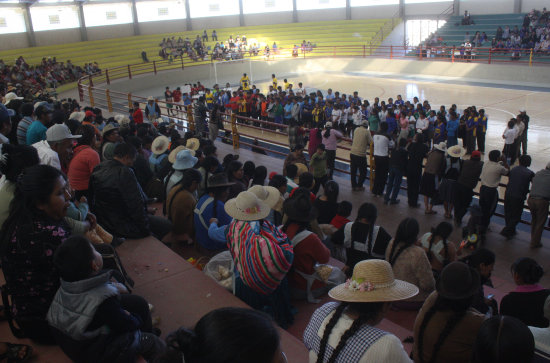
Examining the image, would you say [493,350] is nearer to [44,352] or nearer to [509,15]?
[44,352]

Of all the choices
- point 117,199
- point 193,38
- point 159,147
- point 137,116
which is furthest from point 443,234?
point 193,38

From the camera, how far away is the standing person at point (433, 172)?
7570 mm

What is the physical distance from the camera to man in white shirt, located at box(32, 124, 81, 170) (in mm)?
4699

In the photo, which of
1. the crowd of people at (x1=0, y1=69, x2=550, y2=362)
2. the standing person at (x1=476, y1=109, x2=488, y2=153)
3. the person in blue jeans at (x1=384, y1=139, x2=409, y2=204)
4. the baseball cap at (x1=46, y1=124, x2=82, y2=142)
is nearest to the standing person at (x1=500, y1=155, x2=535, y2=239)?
the crowd of people at (x1=0, y1=69, x2=550, y2=362)

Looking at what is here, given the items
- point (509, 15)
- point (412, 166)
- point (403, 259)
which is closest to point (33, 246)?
point (403, 259)

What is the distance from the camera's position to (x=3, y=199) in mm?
3262

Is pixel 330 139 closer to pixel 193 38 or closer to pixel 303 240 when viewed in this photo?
pixel 303 240

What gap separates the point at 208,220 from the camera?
15.2 ft

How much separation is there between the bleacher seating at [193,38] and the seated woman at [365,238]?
2828 centimetres

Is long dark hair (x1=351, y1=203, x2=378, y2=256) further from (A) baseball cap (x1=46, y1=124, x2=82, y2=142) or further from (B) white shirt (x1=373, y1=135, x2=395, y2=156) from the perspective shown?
(B) white shirt (x1=373, y1=135, x2=395, y2=156)

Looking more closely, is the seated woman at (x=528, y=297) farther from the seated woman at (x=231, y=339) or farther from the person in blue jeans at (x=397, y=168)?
the person in blue jeans at (x=397, y=168)

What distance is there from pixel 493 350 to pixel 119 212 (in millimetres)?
3601

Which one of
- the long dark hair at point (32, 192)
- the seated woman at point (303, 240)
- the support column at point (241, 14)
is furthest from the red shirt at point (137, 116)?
the support column at point (241, 14)

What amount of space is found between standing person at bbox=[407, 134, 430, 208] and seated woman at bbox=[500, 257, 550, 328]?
442 cm
